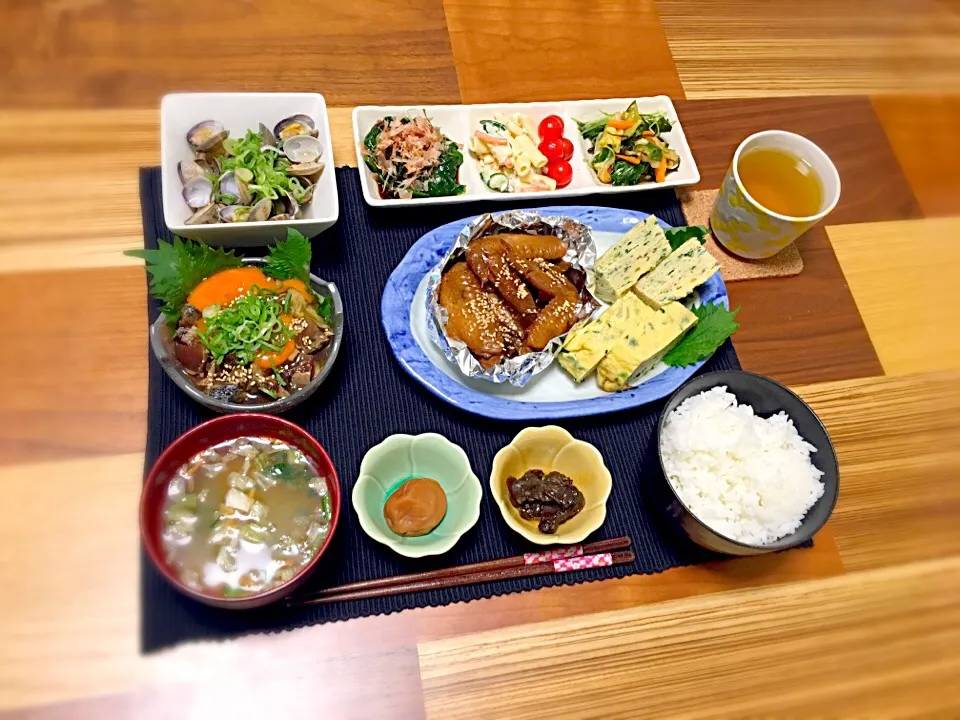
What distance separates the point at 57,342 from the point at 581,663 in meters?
1.55

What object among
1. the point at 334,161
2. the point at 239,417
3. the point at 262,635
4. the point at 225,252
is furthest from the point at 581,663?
the point at 334,161

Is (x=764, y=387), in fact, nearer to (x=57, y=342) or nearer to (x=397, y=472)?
(x=397, y=472)

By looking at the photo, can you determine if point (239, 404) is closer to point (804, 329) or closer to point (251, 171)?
point (251, 171)

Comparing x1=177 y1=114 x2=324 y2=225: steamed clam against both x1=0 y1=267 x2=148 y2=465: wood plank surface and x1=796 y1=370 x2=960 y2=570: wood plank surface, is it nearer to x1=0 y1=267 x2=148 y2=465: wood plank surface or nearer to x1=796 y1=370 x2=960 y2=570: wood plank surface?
x1=0 y1=267 x2=148 y2=465: wood plank surface

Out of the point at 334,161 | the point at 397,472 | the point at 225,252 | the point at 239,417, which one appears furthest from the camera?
the point at 334,161

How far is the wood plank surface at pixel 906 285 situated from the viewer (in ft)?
7.45

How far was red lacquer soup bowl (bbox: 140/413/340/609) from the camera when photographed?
4.75 feet

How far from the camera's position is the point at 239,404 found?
168 cm

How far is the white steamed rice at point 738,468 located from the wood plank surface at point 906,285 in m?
0.71

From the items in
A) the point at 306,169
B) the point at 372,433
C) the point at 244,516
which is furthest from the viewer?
the point at 306,169

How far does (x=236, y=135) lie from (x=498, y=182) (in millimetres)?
775

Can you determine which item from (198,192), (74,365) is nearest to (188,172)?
(198,192)

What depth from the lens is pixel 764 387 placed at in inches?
71.7

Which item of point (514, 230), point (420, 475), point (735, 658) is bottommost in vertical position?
point (735, 658)
